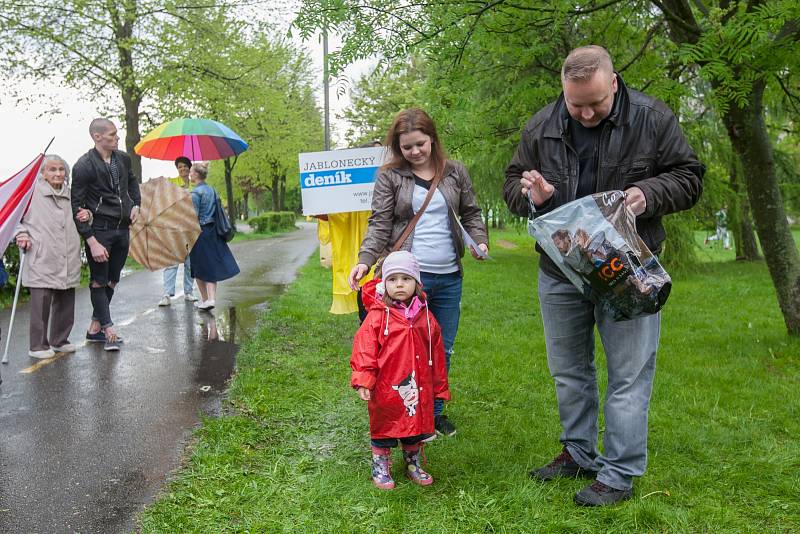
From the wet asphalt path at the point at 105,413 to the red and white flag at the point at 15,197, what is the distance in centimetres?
122

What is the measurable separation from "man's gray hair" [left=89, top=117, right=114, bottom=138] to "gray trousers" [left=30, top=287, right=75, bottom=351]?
1.52 meters

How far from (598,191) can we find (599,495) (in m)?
1.43

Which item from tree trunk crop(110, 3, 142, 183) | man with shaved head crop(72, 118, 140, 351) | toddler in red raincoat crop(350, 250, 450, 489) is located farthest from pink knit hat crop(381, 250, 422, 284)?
tree trunk crop(110, 3, 142, 183)

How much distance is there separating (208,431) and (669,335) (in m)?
5.61

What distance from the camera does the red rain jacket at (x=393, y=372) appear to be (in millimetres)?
3480

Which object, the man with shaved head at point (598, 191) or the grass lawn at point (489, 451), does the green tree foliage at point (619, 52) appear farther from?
the man with shaved head at point (598, 191)

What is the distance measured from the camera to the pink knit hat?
3.58 m

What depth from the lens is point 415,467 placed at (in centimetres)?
371

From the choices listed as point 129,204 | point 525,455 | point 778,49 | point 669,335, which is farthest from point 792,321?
point 129,204

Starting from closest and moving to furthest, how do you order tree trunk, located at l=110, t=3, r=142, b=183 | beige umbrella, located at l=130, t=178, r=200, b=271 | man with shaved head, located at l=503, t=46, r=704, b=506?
man with shaved head, located at l=503, t=46, r=704, b=506 < beige umbrella, located at l=130, t=178, r=200, b=271 < tree trunk, located at l=110, t=3, r=142, b=183

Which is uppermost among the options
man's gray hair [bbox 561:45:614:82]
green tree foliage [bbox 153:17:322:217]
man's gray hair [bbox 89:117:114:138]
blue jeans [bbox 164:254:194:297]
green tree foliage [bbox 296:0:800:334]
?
green tree foliage [bbox 153:17:322:217]

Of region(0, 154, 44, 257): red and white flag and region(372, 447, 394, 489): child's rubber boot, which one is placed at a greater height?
region(0, 154, 44, 257): red and white flag

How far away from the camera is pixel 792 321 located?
22.9 feet

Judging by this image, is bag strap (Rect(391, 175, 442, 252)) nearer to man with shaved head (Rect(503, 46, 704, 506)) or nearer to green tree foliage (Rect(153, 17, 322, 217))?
man with shaved head (Rect(503, 46, 704, 506))
